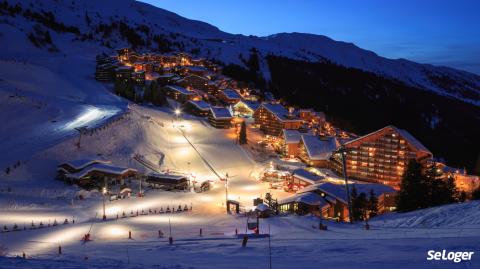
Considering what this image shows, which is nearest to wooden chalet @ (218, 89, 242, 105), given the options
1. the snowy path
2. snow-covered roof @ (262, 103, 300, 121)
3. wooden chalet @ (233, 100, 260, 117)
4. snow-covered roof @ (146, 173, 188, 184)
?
wooden chalet @ (233, 100, 260, 117)

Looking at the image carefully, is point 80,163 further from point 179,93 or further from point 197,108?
point 179,93

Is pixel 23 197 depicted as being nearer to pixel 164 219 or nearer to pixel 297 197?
pixel 164 219

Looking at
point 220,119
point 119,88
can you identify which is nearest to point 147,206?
point 220,119

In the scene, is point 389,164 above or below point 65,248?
above

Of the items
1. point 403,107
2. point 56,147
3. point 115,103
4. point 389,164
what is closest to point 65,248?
point 56,147

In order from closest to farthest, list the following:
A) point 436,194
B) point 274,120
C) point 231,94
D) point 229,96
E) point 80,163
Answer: point 436,194 < point 80,163 < point 274,120 < point 229,96 < point 231,94

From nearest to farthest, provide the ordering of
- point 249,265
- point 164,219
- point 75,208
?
point 249,265
point 164,219
point 75,208

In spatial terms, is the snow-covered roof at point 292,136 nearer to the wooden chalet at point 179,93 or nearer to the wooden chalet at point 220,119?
the wooden chalet at point 220,119
